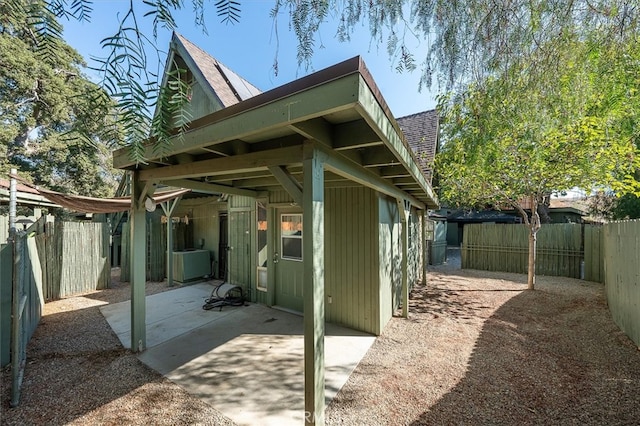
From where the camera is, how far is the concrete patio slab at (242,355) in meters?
2.74

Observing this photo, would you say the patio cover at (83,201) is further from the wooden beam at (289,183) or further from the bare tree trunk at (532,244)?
the bare tree trunk at (532,244)

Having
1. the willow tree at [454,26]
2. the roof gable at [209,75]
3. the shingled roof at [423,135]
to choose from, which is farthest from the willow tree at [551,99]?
the roof gable at [209,75]

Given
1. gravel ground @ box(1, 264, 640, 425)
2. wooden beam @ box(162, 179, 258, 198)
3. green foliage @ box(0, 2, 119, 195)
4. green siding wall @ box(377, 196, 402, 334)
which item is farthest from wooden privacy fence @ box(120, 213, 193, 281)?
green siding wall @ box(377, 196, 402, 334)

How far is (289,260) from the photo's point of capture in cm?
546

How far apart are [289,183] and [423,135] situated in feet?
30.7

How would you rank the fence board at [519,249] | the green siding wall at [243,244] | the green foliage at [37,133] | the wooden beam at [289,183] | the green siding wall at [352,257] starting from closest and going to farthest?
the wooden beam at [289,183], the green siding wall at [352,257], the green siding wall at [243,244], the fence board at [519,249], the green foliage at [37,133]

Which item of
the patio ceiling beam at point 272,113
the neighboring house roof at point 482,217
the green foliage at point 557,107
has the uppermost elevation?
the green foliage at point 557,107

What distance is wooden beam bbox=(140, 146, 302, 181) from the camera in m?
2.27

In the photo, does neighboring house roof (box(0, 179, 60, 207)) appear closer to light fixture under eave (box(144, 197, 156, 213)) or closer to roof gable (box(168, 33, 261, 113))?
light fixture under eave (box(144, 197, 156, 213))

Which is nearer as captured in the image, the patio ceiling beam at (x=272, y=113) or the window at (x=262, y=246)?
the patio ceiling beam at (x=272, y=113)

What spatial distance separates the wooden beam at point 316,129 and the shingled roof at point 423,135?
6.56 meters

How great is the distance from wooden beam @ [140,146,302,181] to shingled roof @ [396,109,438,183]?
670 centimetres

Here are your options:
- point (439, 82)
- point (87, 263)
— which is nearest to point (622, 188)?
point (439, 82)

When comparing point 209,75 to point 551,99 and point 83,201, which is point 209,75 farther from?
point 551,99
